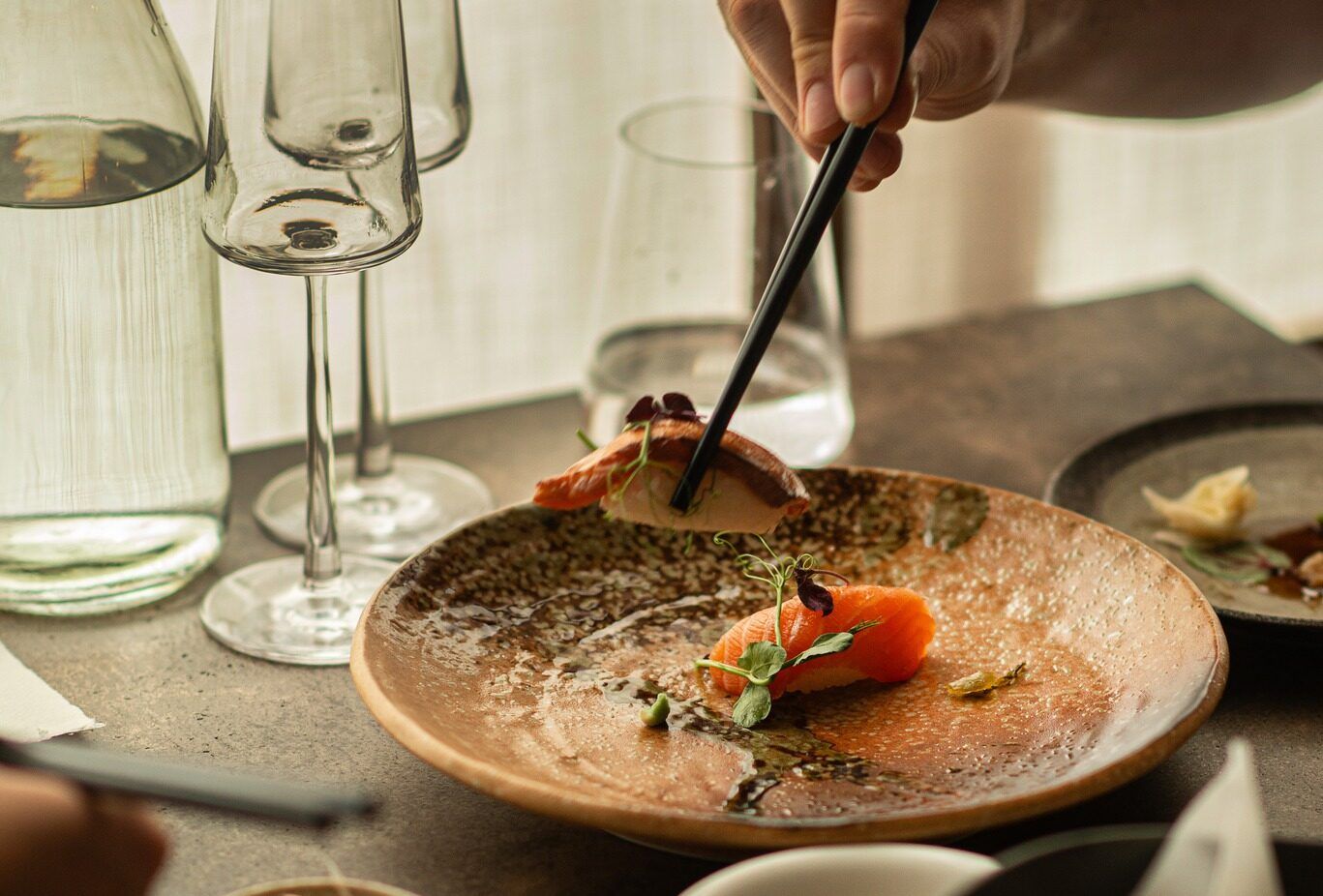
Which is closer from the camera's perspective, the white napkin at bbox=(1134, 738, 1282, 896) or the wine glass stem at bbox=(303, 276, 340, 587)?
the white napkin at bbox=(1134, 738, 1282, 896)

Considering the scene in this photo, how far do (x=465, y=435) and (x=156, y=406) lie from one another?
366 millimetres

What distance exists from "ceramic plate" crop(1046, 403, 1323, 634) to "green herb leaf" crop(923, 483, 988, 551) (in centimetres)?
8

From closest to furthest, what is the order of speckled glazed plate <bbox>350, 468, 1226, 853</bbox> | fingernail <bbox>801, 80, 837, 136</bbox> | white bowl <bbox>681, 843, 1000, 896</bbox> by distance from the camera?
1. white bowl <bbox>681, 843, 1000, 896</bbox>
2. speckled glazed plate <bbox>350, 468, 1226, 853</bbox>
3. fingernail <bbox>801, 80, 837, 136</bbox>

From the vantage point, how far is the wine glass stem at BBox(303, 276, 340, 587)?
954 millimetres

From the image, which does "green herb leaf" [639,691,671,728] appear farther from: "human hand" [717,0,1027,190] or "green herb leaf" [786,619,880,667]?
"human hand" [717,0,1027,190]

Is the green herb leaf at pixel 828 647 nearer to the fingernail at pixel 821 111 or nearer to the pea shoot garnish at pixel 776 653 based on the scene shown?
the pea shoot garnish at pixel 776 653

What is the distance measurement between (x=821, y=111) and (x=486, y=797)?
1.52 feet

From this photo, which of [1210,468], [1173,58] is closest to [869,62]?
[1210,468]

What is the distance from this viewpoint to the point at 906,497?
1.07 m

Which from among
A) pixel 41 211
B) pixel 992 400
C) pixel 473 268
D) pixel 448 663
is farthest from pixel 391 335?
pixel 448 663

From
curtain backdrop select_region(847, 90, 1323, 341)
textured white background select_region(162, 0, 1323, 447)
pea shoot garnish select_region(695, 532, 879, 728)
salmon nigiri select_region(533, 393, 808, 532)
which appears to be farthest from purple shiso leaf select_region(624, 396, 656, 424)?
curtain backdrop select_region(847, 90, 1323, 341)

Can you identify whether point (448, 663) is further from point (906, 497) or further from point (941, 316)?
point (941, 316)

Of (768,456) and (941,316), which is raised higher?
(768,456)

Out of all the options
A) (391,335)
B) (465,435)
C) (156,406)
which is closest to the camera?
(156,406)
